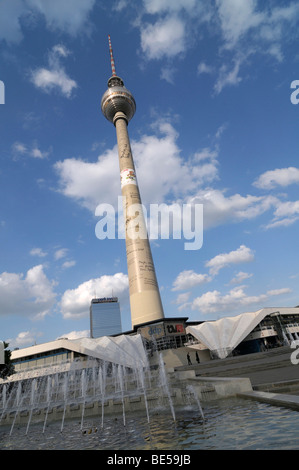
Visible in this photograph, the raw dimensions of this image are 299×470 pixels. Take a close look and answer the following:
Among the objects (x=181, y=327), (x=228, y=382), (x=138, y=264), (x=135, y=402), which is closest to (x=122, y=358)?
(x=181, y=327)

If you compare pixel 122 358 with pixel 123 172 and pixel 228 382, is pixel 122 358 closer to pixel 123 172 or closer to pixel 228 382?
pixel 228 382

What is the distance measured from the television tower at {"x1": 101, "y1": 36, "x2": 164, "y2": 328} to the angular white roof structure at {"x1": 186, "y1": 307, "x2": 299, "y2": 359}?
9.31m

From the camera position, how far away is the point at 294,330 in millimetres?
55625

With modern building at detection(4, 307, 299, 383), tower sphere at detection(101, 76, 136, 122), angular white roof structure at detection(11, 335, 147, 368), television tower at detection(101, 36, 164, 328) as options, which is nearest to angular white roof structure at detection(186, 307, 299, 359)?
modern building at detection(4, 307, 299, 383)

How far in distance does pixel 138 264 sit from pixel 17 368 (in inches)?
1282

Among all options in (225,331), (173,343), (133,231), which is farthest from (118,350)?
(133,231)

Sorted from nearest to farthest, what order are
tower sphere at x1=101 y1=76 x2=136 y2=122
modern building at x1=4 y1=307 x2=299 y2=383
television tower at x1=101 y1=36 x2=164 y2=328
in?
modern building at x1=4 y1=307 x2=299 y2=383
television tower at x1=101 y1=36 x2=164 y2=328
tower sphere at x1=101 y1=76 x2=136 y2=122

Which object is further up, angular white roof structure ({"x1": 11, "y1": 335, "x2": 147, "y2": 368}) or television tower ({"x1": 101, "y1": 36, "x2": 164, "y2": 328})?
television tower ({"x1": 101, "y1": 36, "x2": 164, "y2": 328})

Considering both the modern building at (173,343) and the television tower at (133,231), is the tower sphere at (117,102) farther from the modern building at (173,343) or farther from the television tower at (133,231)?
the modern building at (173,343)

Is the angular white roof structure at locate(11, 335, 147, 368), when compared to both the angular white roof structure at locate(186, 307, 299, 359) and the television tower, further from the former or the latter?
the angular white roof structure at locate(186, 307, 299, 359)

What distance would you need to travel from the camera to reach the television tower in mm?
55031

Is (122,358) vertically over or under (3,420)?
over

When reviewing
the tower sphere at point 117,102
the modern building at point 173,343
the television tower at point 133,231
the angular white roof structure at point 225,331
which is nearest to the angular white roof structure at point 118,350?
the modern building at point 173,343

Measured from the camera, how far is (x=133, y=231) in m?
61.3
